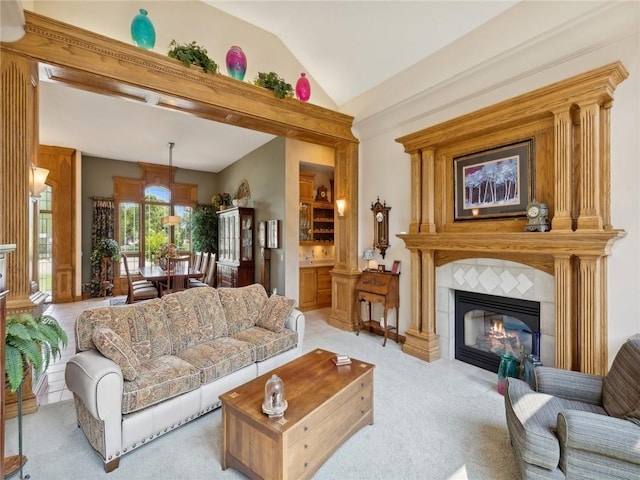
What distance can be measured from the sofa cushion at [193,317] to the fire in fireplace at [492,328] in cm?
287

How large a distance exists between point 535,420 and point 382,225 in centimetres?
317

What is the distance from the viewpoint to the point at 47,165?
6824 mm

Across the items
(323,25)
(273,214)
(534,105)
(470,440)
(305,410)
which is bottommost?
(470,440)

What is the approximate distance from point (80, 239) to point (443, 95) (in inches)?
320

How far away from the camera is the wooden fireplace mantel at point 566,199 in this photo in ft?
8.58

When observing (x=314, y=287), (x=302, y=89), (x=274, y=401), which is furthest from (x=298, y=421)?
(x=314, y=287)

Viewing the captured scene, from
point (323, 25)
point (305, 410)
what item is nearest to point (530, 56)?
point (323, 25)

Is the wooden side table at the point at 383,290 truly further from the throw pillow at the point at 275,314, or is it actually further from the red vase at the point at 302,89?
the red vase at the point at 302,89

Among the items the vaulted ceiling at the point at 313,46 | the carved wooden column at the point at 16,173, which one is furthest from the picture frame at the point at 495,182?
the carved wooden column at the point at 16,173

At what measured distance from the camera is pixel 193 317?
3070mm

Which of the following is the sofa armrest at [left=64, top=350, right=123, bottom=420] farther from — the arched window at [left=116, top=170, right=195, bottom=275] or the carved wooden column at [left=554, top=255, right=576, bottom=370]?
the arched window at [left=116, top=170, right=195, bottom=275]

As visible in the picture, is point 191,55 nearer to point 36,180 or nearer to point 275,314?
point 36,180

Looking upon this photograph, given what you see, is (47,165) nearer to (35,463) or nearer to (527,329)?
(35,463)

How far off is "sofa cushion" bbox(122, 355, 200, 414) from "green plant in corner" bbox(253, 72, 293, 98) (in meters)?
3.34
